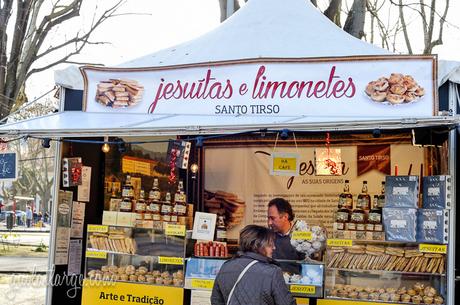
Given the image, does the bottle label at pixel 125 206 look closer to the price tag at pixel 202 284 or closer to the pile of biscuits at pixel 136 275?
the pile of biscuits at pixel 136 275

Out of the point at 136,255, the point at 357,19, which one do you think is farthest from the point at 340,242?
the point at 357,19

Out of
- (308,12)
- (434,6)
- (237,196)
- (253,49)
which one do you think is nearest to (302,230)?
(237,196)

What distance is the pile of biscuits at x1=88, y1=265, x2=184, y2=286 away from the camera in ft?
21.2

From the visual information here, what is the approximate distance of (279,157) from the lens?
630 centimetres

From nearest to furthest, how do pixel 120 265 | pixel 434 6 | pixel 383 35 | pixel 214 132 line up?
pixel 214 132 → pixel 120 265 → pixel 434 6 → pixel 383 35

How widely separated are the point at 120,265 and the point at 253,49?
109 inches

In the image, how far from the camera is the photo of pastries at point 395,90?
5379mm

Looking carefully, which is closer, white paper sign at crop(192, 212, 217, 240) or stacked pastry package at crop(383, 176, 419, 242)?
stacked pastry package at crop(383, 176, 419, 242)

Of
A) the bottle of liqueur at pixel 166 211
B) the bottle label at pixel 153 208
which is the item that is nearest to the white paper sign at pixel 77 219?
the bottle label at pixel 153 208

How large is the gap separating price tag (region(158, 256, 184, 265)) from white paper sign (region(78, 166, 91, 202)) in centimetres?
140

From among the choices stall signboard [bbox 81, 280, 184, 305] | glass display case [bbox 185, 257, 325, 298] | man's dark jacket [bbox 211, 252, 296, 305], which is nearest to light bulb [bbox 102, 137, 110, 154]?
stall signboard [bbox 81, 280, 184, 305]

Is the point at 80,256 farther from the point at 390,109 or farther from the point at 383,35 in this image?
the point at 383,35

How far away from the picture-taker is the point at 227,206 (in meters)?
7.43

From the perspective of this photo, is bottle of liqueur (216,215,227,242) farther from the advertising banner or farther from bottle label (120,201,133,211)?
bottle label (120,201,133,211)
